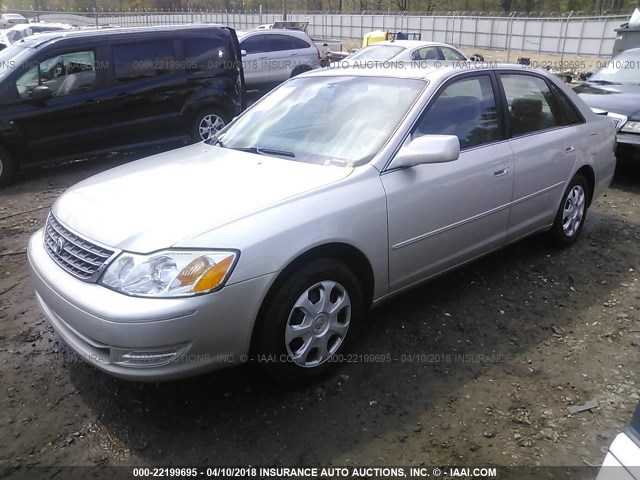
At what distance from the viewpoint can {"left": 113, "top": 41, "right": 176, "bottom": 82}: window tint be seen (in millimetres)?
7520

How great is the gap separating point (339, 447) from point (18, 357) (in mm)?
2098

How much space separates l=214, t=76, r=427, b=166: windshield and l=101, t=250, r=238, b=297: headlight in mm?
1072

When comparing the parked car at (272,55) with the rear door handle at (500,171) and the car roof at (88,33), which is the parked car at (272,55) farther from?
the rear door handle at (500,171)

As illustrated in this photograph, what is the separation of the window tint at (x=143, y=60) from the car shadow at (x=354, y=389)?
561cm

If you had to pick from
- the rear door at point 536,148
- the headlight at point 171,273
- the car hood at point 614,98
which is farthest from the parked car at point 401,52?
the headlight at point 171,273

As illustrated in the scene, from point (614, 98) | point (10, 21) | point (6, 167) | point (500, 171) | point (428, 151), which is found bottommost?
point (6, 167)

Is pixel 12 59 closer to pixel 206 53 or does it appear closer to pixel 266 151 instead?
pixel 206 53

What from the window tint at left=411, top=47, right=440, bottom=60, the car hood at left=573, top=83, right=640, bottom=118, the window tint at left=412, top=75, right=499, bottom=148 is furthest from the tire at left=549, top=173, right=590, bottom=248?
the window tint at left=411, top=47, right=440, bottom=60

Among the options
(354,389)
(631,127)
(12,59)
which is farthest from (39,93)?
(631,127)

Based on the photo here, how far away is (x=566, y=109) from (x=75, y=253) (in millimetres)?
4054

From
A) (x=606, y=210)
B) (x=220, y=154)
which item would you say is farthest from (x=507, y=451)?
(x=606, y=210)

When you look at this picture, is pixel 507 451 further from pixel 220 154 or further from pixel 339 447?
pixel 220 154

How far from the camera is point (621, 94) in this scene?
7.31 metres

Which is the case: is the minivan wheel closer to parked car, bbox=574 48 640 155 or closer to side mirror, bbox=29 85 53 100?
side mirror, bbox=29 85 53 100
